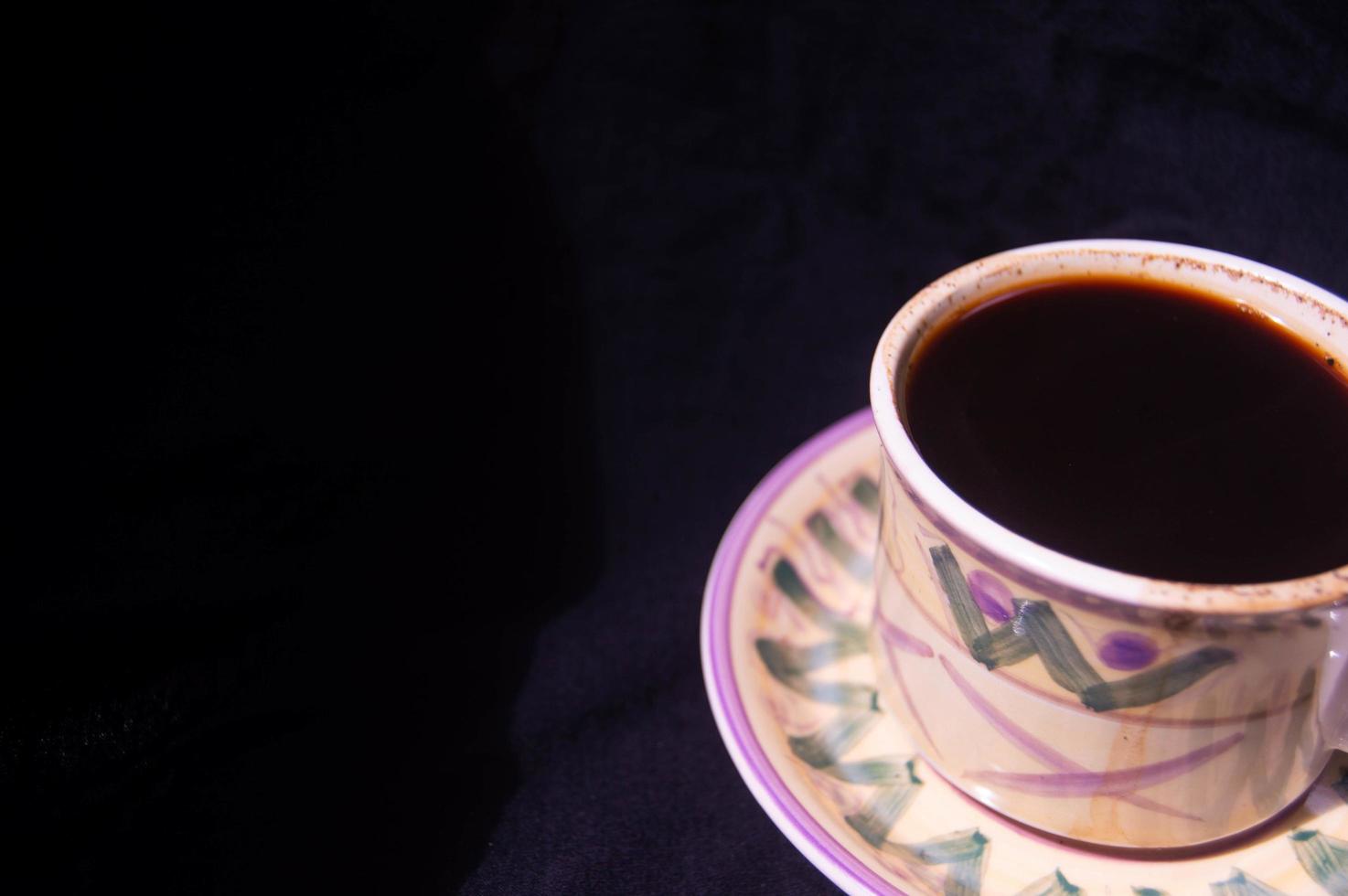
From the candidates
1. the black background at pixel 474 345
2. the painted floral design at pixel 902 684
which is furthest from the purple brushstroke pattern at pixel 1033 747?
the black background at pixel 474 345

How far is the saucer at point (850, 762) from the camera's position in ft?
1.62

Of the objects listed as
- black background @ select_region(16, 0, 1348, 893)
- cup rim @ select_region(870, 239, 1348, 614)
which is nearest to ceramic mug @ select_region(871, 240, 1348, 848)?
cup rim @ select_region(870, 239, 1348, 614)

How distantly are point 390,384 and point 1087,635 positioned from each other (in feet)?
1.34

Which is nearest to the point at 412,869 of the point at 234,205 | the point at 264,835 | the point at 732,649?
the point at 264,835

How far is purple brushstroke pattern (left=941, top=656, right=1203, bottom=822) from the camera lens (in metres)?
0.47

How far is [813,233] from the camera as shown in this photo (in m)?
0.75

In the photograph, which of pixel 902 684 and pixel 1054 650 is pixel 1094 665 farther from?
pixel 902 684

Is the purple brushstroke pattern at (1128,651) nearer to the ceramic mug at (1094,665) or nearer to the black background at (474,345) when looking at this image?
the ceramic mug at (1094,665)

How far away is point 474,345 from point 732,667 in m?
0.26

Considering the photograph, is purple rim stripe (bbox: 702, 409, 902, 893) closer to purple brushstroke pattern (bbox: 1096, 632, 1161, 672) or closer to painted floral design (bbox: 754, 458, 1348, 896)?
painted floral design (bbox: 754, 458, 1348, 896)

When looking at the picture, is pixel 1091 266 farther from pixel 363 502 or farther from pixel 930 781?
pixel 363 502

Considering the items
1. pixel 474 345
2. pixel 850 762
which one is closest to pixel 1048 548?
pixel 850 762

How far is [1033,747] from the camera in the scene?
1.55 feet

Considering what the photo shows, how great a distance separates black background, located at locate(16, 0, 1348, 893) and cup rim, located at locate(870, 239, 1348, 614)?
4.3 inches
